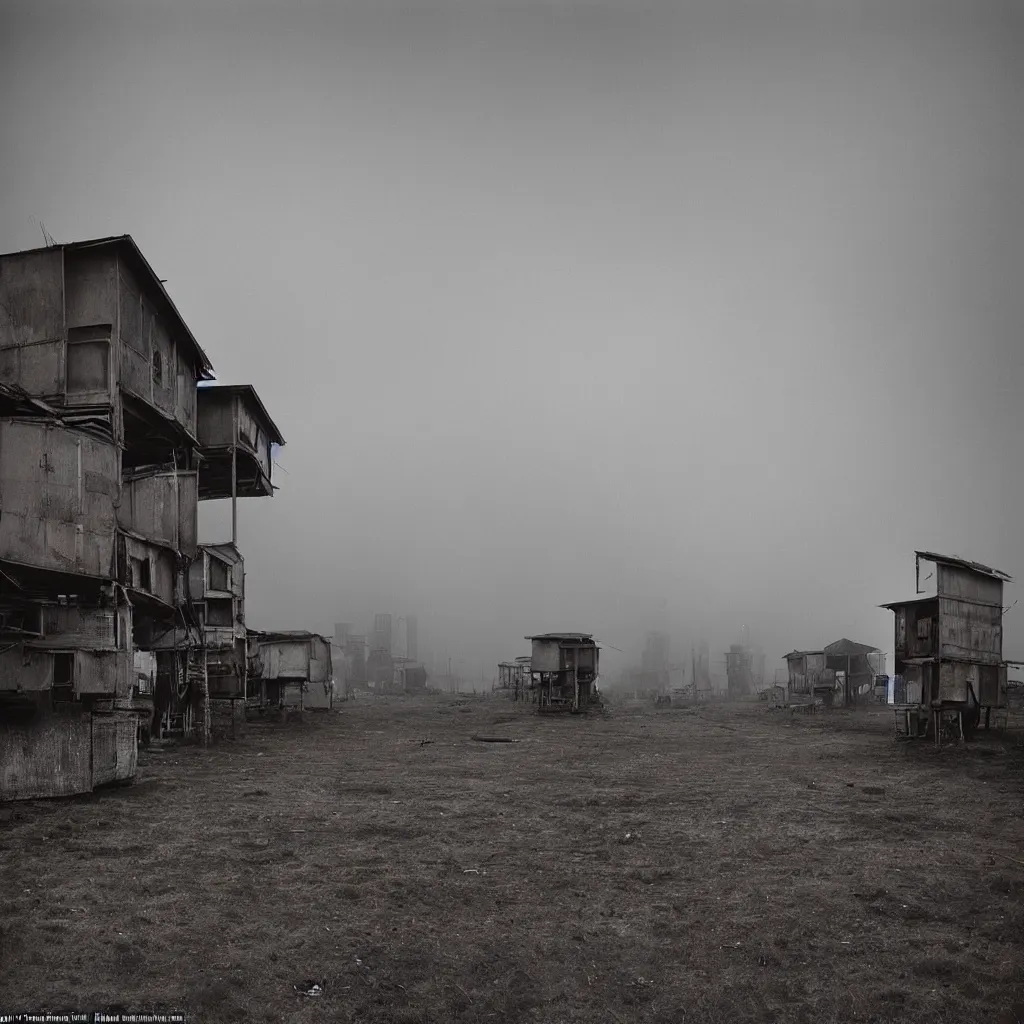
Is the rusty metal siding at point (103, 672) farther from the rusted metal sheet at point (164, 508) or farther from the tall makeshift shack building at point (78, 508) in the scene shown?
the rusted metal sheet at point (164, 508)

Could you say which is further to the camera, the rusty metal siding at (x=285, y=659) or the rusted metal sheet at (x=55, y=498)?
the rusty metal siding at (x=285, y=659)

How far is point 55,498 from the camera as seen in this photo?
15.5m

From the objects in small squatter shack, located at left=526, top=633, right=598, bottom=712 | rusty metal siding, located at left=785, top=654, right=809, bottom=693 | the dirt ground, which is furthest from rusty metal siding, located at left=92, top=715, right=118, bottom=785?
rusty metal siding, located at left=785, top=654, right=809, bottom=693

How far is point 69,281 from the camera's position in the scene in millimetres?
18547

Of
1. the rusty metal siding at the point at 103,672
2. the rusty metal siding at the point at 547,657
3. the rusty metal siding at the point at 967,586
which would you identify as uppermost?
the rusty metal siding at the point at 967,586

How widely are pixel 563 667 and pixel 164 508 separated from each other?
26.7m

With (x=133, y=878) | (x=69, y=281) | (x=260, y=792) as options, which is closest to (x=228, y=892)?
(x=133, y=878)

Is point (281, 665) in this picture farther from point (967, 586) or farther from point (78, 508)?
point (967, 586)

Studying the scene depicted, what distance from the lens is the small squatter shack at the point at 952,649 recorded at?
24266mm

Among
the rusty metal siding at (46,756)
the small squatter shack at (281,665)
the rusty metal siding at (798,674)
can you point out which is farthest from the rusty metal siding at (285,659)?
the rusty metal siding at (798,674)

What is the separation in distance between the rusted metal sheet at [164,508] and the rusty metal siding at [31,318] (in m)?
3.66

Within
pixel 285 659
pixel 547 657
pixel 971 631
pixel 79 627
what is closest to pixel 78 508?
pixel 79 627

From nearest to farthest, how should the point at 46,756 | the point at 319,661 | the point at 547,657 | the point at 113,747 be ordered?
the point at 46,756 < the point at 113,747 < the point at 319,661 < the point at 547,657

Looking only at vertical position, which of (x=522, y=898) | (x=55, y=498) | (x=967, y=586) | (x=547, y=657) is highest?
(x=55, y=498)
